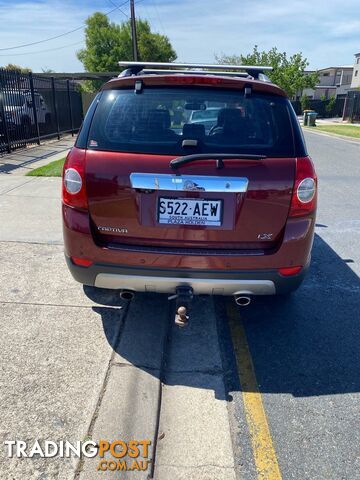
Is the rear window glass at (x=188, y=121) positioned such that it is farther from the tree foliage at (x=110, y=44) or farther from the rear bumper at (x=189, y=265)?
the tree foliage at (x=110, y=44)

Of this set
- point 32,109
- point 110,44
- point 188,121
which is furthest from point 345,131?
point 110,44

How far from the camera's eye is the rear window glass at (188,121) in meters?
2.69

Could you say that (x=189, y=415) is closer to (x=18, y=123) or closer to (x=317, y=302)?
(x=317, y=302)

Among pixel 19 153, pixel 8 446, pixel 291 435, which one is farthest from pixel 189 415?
pixel 19 153

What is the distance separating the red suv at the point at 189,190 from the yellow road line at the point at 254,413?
487 mm

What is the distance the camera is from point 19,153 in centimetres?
1191

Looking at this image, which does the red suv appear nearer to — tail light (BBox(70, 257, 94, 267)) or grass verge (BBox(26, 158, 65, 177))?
tail light (BBox(70, 257, 94, 267))

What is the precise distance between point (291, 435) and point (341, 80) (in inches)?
3731

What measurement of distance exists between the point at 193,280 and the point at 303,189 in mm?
946

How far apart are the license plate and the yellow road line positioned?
1048mm

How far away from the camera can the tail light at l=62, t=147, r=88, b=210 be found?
267cm

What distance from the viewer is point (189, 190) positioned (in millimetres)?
2537

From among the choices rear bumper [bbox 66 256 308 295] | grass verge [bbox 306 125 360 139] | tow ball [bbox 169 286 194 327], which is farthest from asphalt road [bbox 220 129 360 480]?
grass verge [bbox 306 125 360 139]

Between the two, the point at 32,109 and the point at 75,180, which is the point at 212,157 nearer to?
the point at 75,180
